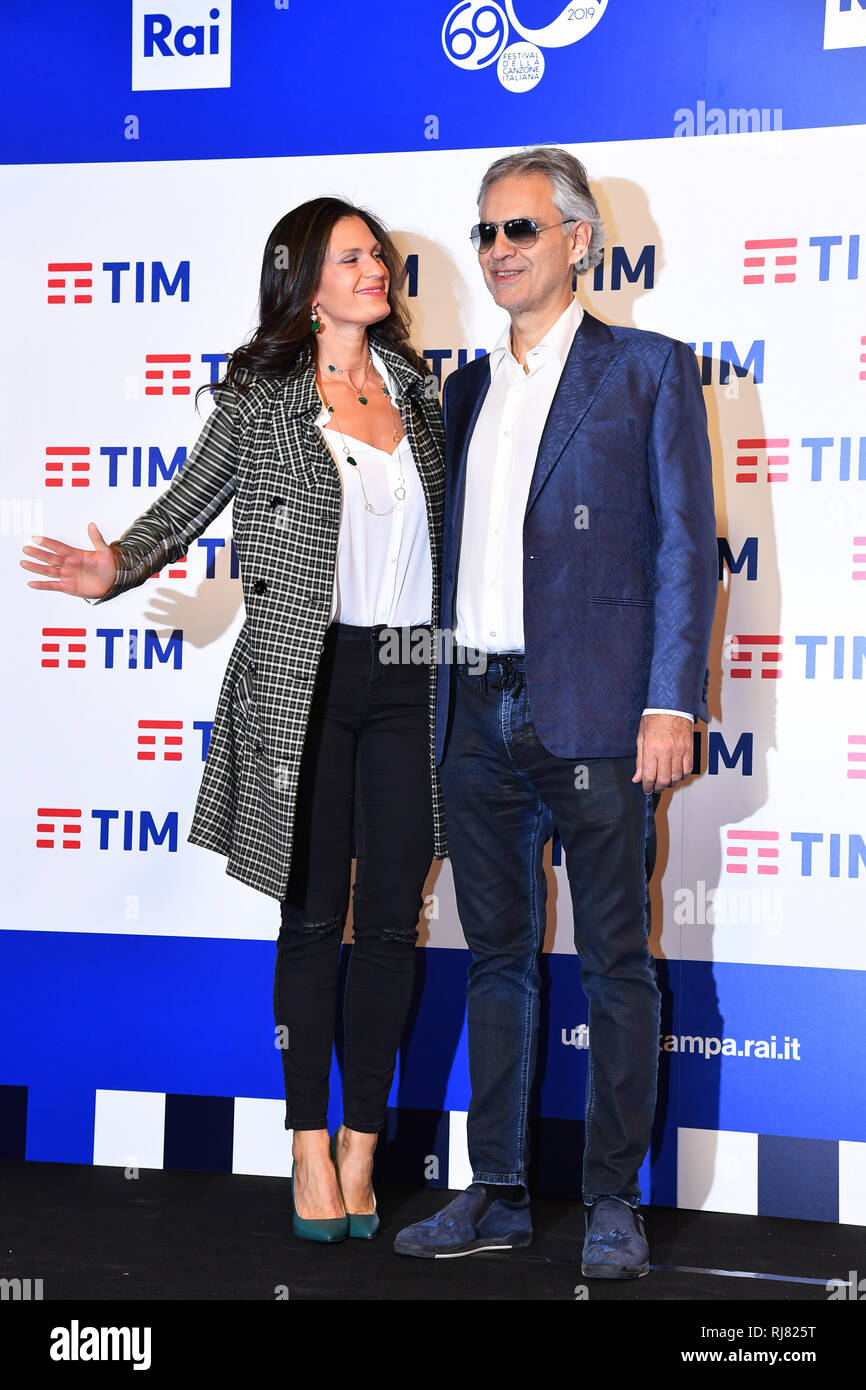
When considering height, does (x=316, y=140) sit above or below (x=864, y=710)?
above

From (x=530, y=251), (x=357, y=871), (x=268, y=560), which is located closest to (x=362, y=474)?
(x=268, y=560)

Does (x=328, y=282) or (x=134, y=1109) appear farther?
(x=134, y=1109)

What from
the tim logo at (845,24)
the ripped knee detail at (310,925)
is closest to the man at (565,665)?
the ripped knee detail at (310,925)

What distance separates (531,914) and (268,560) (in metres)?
0.79

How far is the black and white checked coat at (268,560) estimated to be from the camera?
2453mm

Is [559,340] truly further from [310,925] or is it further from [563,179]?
[310,925]

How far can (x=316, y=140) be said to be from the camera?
296cm

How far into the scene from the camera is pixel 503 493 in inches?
94.7

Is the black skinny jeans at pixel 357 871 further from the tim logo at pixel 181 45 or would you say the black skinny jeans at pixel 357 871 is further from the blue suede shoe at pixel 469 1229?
the tim logo at pixel 181 45

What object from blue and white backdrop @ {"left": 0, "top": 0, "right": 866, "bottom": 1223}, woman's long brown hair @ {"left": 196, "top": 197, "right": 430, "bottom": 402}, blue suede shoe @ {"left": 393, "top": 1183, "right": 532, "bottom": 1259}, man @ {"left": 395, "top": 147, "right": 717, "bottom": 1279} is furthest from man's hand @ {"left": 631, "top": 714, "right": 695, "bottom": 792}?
woman's long brown hair @ {"left": 196, "top": 197, "right": 430, "bottom": 402}

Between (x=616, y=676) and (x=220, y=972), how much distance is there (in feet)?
4.00
